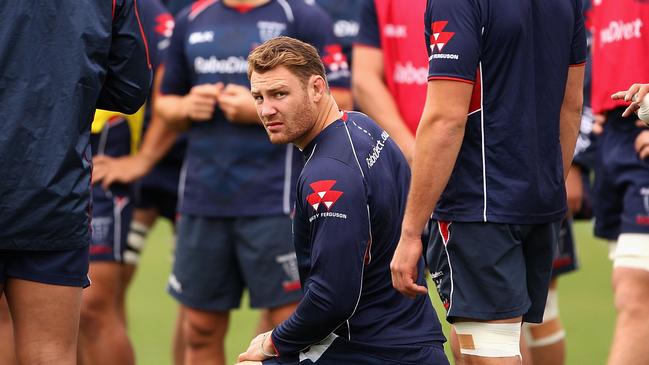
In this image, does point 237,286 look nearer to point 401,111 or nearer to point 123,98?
point 401,111

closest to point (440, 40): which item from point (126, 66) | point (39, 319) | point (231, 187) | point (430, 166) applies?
point (430, 166)

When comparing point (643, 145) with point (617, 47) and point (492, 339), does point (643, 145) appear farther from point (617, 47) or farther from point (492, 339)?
point (492, 339)

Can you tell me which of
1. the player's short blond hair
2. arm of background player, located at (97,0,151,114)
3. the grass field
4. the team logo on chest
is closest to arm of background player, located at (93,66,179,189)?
the team logo on chest

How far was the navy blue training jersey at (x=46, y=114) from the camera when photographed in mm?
4305

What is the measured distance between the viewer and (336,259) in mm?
3977

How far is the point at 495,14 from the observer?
4.29 metres

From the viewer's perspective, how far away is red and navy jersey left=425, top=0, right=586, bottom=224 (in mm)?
4254

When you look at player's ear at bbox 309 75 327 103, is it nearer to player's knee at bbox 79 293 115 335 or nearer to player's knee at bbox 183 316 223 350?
player's knee at bbox 183 316 223 350

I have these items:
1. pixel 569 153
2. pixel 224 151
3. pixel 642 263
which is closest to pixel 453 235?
pixel 569 153

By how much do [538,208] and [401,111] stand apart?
6.51 ft

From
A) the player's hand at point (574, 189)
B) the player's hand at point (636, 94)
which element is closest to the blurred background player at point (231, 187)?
the player's hand at point (574, 189)

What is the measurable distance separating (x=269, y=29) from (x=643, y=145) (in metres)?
1.81

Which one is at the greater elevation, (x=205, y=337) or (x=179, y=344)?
(x=205, y=337)

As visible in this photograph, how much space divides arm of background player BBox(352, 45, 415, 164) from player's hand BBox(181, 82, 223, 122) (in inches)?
29.4
